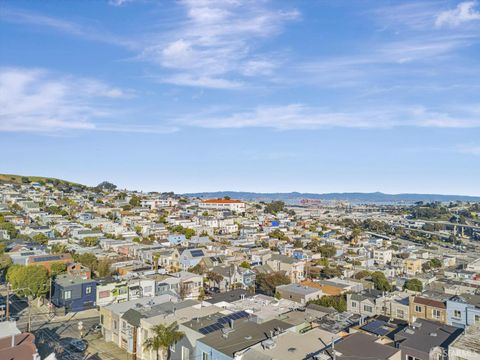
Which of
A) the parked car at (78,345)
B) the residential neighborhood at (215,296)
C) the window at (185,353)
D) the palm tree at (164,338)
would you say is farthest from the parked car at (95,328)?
the window at (185,353)

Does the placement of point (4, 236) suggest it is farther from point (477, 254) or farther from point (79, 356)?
point (477, 254)

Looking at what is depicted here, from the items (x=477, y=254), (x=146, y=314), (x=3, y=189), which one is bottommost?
(x=477, y=254)

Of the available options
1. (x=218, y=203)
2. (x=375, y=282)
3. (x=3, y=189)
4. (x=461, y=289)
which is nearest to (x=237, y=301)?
(x=375, y=282)

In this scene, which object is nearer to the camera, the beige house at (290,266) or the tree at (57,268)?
the tree at (57,268)

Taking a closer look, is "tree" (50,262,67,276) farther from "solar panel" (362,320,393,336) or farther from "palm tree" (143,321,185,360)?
"solar panel" (362,320,393,336)

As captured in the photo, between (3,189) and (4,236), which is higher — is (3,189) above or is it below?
above

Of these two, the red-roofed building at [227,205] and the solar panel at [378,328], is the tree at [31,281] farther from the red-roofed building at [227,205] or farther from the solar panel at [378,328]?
the red-roofed building at [227,205]
